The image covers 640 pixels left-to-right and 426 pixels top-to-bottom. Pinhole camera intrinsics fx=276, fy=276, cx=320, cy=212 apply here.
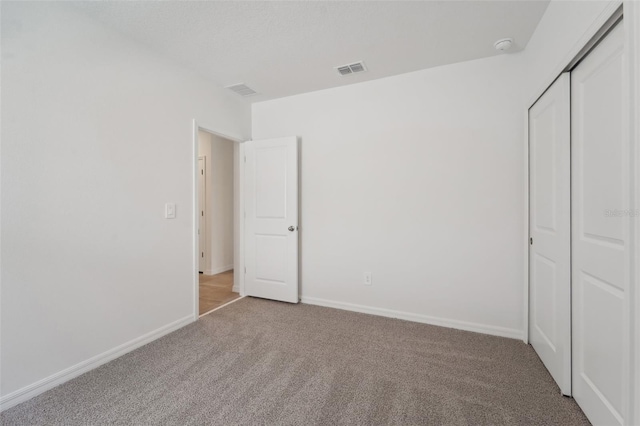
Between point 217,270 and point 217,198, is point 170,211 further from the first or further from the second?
point 217,270

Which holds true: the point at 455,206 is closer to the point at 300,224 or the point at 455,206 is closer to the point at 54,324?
the point at 300,224

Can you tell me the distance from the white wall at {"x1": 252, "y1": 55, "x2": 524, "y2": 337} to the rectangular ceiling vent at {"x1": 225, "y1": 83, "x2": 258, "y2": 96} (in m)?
0.43

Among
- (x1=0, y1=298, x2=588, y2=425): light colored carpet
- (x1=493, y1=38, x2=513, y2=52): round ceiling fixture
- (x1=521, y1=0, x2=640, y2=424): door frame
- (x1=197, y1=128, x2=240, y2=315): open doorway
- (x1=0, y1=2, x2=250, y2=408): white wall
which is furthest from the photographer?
(x1=197, y1=128, x2=240, y2=315): open doorway

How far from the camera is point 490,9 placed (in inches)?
75.4

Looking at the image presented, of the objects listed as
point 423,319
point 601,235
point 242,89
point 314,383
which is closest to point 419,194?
point 423,319

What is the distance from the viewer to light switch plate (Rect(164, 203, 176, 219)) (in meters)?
2.52

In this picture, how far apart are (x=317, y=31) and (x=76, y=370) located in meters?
2.99

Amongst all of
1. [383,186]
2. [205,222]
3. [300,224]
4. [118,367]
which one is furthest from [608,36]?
[205,222]

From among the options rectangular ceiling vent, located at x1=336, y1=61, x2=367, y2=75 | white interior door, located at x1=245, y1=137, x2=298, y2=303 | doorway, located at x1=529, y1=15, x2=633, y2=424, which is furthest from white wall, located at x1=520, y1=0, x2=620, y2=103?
white interior door, located at x1=245, y1=137, x2=298, y2=303

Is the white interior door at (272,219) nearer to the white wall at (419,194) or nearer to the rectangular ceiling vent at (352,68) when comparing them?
the white wall at (419,194)

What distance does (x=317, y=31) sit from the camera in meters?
2.16

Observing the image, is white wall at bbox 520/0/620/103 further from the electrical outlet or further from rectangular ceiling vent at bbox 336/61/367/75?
the electrical outlet

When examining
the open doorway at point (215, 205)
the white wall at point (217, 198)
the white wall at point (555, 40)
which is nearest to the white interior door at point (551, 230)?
the white wall at point (555, 40)

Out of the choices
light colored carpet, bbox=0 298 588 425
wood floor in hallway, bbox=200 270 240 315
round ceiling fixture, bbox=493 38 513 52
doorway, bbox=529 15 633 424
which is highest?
round ceiling fixture, bbox=493 38 513 52
